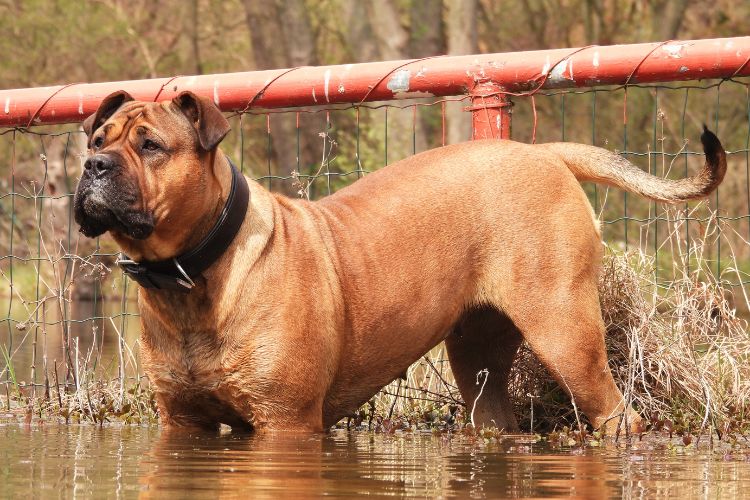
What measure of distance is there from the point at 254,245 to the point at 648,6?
58.2 feet

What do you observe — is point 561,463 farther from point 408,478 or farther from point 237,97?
point 237,97

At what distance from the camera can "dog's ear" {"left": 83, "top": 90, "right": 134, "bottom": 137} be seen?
549cm

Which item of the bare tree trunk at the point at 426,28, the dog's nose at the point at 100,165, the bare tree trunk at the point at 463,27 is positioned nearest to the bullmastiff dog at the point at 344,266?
the dog's nose at the point at 100,165

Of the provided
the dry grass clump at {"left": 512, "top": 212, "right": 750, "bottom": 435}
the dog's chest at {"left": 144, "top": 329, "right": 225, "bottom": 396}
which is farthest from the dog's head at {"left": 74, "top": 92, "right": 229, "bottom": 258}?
the dry grass clump at {"left": 512, "top": 212, "right": 750, "bottom": 435}

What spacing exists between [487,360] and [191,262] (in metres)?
1.81

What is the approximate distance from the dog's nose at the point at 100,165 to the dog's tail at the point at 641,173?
2177 millimetres

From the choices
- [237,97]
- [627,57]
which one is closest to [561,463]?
[627,57]

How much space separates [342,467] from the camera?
14.1 ft

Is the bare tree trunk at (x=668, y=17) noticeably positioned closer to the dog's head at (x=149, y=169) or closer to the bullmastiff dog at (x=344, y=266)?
the bullmastiff dog at (x=344, y=266)

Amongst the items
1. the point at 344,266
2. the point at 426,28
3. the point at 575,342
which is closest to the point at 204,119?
the point at 344,266

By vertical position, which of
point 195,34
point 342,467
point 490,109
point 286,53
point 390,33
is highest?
point 195,34

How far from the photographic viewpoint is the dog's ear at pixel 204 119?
16.7 ft

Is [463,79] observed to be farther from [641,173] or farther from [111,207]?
[111,207]

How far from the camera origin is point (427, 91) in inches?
257
